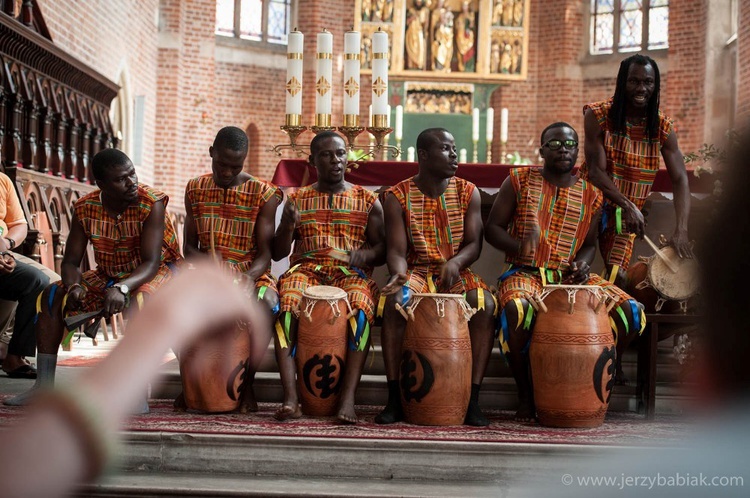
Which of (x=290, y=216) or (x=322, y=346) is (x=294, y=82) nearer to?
(x=290, y=216)

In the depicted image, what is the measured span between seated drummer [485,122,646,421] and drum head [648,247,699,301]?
22 centimetres

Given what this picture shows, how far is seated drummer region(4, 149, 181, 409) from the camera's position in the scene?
170 inches

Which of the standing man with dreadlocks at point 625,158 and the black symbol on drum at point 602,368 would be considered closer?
the black symbol on drum at point 602,368

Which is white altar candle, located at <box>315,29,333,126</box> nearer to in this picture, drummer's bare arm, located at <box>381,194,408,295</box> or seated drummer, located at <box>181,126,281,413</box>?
seated drummer, located at <box>181,126,281,413</box>

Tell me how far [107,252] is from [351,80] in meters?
2.18

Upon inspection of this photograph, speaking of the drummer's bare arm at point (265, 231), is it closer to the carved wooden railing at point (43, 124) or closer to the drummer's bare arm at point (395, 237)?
the drummer's bare arm at point (395, 237)

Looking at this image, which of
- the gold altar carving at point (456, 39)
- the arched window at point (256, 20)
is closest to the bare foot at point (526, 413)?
the gold altar carving at point (456, 39)

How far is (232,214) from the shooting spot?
4512 mm

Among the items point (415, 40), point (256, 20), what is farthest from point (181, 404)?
point (256, 20)

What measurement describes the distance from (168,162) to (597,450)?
1199cm

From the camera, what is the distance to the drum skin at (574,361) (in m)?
3.98

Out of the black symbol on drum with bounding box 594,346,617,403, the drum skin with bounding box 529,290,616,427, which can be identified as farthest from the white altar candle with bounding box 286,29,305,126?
the black symbol on drum with bounding box 594,346,617,403

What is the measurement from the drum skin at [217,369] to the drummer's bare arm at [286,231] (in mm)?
505

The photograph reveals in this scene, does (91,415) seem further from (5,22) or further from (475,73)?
(475,73)
